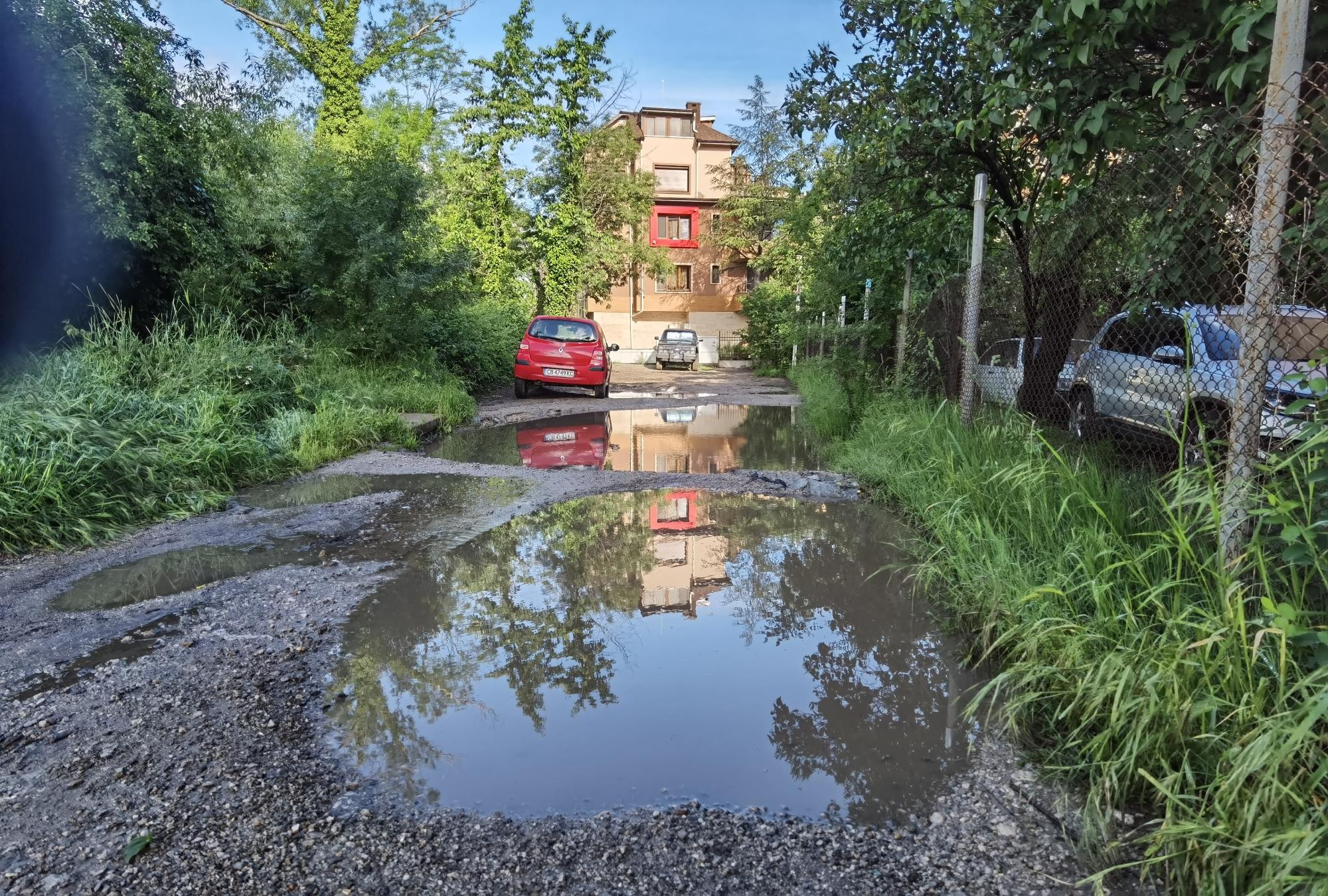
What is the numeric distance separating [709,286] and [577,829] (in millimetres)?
39193

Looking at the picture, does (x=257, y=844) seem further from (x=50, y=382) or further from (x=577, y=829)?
(x=50, y=382)

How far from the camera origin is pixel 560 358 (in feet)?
52.6

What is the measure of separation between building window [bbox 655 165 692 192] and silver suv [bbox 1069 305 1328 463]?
34.8 m

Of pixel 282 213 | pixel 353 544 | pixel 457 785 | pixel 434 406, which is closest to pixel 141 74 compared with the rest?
pixel 282 213

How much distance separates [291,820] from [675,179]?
40745 millimetres

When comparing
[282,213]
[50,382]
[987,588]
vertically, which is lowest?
[987,588]

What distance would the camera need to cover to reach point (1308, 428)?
2.42 meters

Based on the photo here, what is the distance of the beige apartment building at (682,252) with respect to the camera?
3928 cm

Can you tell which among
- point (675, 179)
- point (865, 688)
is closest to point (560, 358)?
point (865, 688)

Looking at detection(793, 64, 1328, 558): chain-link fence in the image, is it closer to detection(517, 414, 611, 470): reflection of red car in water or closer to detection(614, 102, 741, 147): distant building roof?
detection(517, 414, 611, 470): reflection of red car in water

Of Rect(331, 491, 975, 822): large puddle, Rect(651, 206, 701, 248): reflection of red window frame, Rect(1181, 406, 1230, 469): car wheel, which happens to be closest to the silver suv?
Rect(1181, 406, 1230, 469): car wheel

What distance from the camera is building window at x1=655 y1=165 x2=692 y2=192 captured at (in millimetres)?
40125

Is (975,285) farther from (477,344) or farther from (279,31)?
(279,31)

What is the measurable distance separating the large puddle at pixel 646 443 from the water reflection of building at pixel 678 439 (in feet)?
0.04
